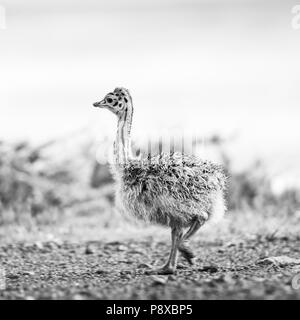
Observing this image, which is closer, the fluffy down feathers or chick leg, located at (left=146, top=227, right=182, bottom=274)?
the fluffy down feathers

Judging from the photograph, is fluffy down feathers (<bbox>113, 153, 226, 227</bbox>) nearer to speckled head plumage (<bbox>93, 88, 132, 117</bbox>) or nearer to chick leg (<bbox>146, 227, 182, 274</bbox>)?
chick leg (<bbox>146, 227, 182, 274</bbox>)

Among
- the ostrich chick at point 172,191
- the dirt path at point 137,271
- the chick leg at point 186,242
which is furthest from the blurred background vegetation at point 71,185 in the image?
the ostrich chick at point 172,191

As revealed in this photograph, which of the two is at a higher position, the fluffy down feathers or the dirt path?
the fluffy down feathers

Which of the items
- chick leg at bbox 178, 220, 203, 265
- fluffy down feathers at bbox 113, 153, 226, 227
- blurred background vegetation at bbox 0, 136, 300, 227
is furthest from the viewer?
blurred background vegetation at bbox 0, 136, 300, 227

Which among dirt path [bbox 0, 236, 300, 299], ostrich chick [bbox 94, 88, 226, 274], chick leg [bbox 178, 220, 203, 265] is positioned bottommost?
dirt path [bbox 0, 236, 300, 299]

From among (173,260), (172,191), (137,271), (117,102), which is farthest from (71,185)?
(172,191)

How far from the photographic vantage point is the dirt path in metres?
5.21

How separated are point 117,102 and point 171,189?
1279 mm

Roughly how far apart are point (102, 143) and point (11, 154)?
76.2 inches

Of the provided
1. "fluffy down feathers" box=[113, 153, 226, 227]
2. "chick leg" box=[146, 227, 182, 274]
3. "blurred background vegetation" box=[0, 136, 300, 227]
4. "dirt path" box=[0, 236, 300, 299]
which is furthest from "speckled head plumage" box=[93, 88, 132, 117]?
"blurred background vegetation" box=[0, 136, 300, 227]

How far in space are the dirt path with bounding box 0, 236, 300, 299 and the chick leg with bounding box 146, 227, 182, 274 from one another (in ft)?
0.39

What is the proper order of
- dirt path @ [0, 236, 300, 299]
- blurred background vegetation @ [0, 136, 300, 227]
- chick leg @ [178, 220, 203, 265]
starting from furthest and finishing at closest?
blurred background vegetation @ [0, 136, 300, 227] → chick leg @ [178, 220, 203, 265] → dirt path @ [0, 236, 300, 299]

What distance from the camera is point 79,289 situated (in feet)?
18.5

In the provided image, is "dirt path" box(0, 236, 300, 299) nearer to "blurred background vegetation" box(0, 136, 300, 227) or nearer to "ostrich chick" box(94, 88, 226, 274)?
"ostrich chick" box(94, 88, 226, 274)
